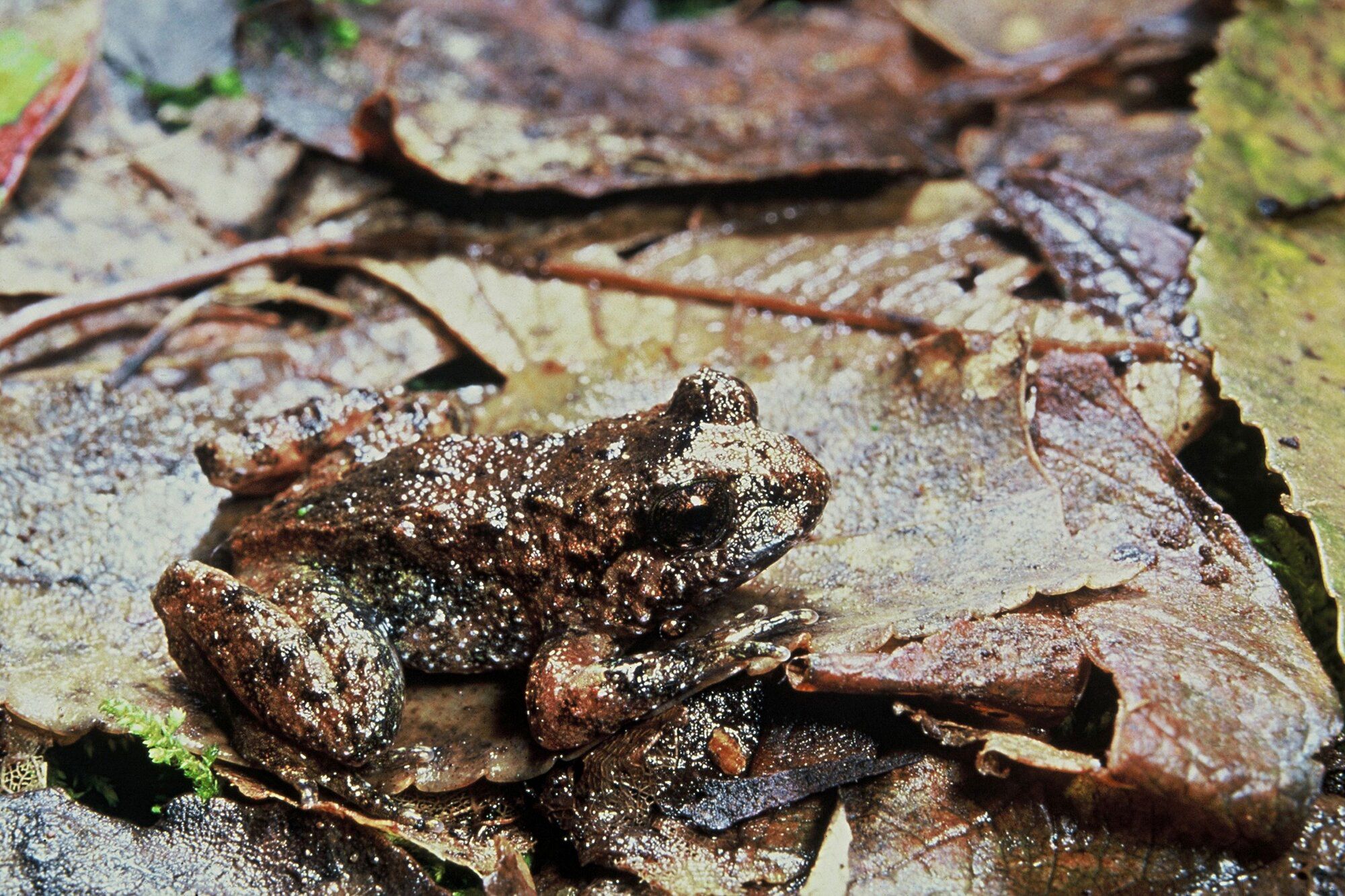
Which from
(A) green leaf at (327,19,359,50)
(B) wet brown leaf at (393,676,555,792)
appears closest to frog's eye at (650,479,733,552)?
(B) wet brown leaf at (393,676,555,792)

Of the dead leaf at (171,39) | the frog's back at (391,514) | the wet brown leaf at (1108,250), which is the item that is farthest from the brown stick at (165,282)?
the wet brown leaf at (1108,250)

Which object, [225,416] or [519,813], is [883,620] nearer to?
[519,813]

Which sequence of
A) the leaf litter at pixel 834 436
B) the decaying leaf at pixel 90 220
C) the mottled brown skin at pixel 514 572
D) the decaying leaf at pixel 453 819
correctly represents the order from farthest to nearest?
the decaying leaf at pixel 90 220, the mottled brown skin at pixel 514 572, the decaying leaf at pixel 453 819, the leaf litter at pixel 834 436

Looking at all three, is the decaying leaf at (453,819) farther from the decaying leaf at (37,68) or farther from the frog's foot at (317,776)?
the decaying leaf at (37,68)

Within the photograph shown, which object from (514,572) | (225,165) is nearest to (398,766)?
(514,572)

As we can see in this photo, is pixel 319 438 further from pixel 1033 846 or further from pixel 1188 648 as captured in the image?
pixel 1188 648
